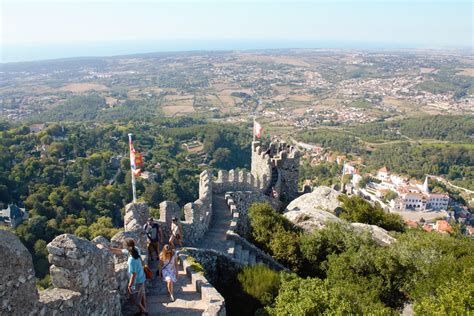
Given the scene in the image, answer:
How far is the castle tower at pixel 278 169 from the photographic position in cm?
1802

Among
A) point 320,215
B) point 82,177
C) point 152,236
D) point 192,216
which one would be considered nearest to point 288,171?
point 320,215

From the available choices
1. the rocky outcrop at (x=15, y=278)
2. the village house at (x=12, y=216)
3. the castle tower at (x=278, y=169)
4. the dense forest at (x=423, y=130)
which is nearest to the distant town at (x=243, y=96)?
the dense forest at (x=423, y=130)

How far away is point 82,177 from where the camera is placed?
3531 cm

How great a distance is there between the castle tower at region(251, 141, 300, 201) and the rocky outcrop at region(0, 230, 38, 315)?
1333 centimetres

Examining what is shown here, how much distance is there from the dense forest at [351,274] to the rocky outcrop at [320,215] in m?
0.53

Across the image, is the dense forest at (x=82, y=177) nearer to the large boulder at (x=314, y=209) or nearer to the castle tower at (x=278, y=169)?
the castle tower at (x=278, y=169)

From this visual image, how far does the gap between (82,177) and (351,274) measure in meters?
30.3

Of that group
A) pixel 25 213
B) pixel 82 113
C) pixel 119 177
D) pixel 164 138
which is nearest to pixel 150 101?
pixel 82 113

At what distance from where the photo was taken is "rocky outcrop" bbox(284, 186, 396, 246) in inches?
540

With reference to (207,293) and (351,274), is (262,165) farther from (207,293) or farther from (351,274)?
(207,293)

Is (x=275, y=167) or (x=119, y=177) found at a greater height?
(x=275, y=167)

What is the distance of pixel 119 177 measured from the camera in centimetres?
3800

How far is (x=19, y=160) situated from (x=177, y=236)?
31.1 m

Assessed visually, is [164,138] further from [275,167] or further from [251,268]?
[251,268]
